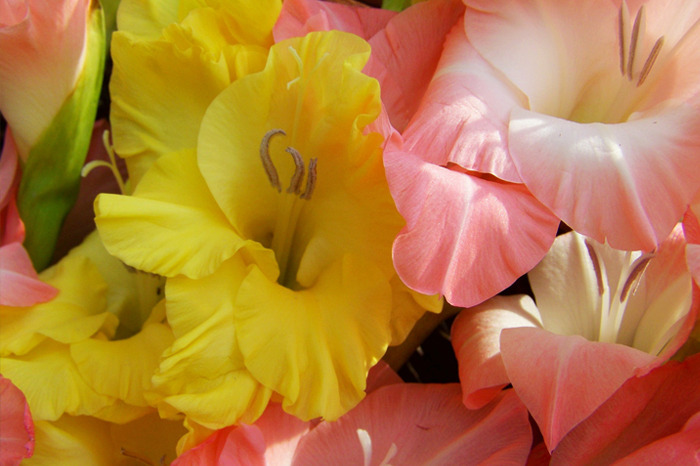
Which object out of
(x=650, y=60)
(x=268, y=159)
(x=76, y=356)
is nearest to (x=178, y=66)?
(x=268, y=159)

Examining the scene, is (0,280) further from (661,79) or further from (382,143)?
(661,79)

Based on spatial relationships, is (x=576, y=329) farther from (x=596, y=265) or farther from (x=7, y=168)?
(x=7, y=168)

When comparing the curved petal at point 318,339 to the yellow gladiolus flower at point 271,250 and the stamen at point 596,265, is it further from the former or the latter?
the stamen at point 596,265

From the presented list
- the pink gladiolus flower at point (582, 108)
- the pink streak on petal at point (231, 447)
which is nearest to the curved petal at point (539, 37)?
the pink gladiolus flower at point (582, 108)

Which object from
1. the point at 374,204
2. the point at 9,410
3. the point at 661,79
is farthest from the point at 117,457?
the point at 661,79

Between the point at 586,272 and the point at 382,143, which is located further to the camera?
the point at 586,272

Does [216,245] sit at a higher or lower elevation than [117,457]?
higher

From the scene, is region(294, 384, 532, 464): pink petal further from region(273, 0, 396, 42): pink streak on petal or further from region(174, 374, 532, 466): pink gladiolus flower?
region(273, 0, 396, 42): pink streak on petal
